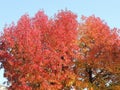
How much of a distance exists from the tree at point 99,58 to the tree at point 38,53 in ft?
5.21

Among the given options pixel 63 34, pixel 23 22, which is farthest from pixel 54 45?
pixel 23 22

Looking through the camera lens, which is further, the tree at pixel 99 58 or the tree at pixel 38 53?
the tree at pixel 99 58

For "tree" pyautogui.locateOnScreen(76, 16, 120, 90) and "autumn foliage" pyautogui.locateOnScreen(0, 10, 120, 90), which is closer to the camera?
"autumn foliage" pyautogui.locateOnScreen(0, 10, 120, 90)

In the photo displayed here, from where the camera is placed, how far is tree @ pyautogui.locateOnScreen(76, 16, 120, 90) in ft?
142

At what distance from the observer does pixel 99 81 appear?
4409 cm

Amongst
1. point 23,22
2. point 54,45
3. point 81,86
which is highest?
point 23,22

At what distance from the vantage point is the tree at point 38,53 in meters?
39.8

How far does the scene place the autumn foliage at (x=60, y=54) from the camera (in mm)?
40125

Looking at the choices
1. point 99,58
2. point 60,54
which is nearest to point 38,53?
point 60,54

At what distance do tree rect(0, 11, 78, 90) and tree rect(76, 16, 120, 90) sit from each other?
62.5 inches

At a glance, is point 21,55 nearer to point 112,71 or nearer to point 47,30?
point 47,30

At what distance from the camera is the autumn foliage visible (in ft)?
132

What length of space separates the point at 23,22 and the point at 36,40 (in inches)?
140

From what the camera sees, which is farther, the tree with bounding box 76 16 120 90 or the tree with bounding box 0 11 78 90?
the tree with bounding box 76 16 120 90
